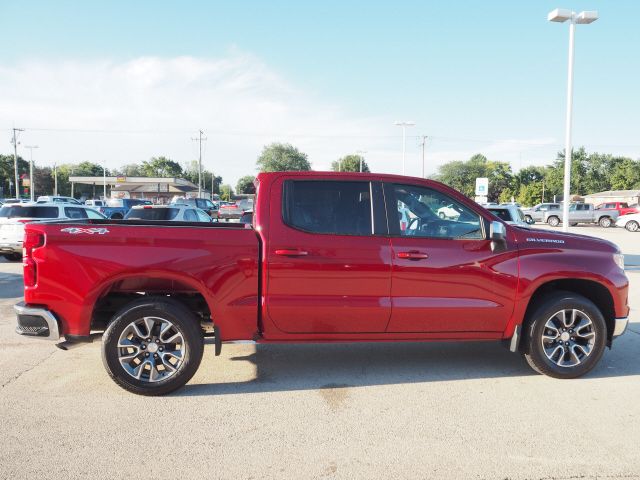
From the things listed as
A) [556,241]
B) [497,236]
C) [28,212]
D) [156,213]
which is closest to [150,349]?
[497,236]

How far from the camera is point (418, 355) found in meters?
5.64

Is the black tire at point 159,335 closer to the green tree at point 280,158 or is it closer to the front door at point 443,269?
the front door at point 443,269

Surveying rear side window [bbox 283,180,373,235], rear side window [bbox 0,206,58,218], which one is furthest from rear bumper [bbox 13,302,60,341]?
rear side window [bbox 0,206,58,218]

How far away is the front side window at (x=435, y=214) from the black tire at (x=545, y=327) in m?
0.94

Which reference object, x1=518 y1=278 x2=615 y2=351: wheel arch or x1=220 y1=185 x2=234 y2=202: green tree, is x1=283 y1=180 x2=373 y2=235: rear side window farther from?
x1=220 y1=185 x2=234 y2=202: green tree

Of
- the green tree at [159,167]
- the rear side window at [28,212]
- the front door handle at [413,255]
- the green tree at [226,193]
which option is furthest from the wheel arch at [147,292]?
the green tree at [159,167]

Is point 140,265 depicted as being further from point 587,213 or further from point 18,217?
point 587,213

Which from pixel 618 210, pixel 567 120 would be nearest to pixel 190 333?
pixel 567 120

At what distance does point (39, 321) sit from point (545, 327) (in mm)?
4455

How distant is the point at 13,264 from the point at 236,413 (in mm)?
11806

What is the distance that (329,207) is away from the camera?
4547 millimetres

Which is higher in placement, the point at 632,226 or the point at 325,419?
the point at 632,226

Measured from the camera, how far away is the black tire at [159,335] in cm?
420

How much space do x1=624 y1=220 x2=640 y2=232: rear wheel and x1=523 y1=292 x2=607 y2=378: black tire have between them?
3432 centimetres
